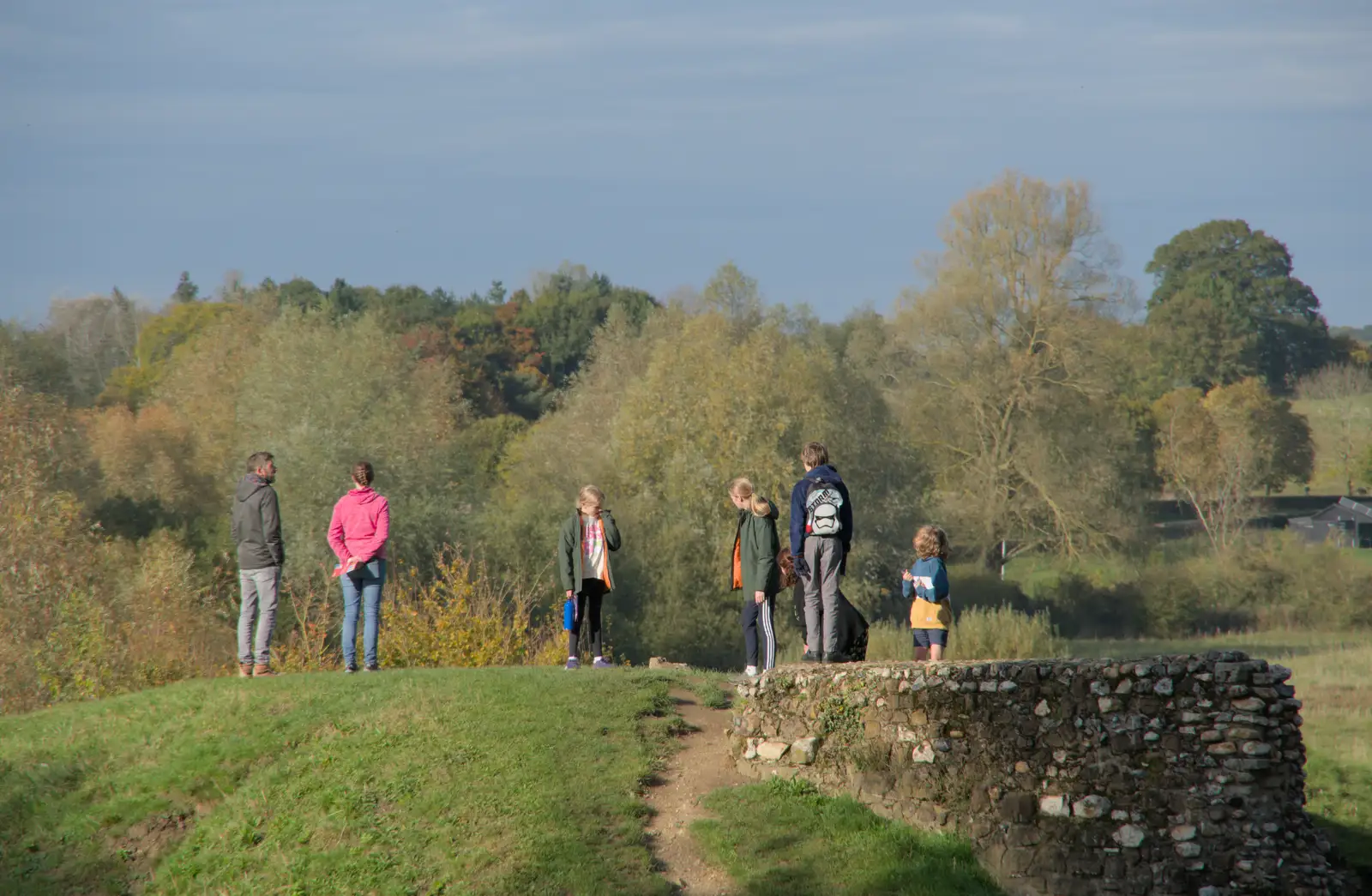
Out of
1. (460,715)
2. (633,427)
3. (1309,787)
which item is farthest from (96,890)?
(633,427)

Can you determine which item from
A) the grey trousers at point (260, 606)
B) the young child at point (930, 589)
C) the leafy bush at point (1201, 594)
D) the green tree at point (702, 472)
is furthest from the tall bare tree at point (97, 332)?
the young child at point (930, 589)

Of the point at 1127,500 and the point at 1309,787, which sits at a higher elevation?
the point at 1127,500

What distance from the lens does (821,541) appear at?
49.2ft

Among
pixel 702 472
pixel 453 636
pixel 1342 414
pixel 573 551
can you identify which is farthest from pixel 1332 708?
pixel 1342 414

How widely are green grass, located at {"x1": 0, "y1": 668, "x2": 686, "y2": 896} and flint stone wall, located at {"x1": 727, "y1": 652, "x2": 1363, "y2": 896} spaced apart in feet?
9.28

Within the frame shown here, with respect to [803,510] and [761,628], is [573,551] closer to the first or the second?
[761,628]

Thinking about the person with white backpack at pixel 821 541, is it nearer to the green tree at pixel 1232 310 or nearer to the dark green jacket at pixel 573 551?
the dark green jacket at pixel 573 551

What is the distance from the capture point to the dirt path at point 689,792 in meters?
11.7

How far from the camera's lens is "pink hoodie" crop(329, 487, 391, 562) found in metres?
16.5

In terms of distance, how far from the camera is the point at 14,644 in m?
26.2

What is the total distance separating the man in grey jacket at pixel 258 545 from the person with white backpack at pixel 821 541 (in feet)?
21.0

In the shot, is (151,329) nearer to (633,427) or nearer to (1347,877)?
(633,427)

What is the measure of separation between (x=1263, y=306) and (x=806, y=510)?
362 feet

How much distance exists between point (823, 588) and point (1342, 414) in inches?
3686
